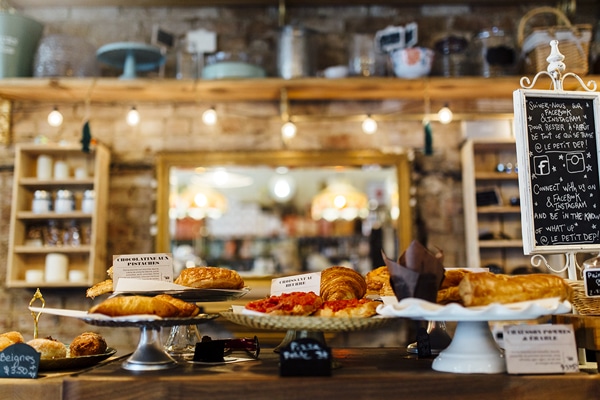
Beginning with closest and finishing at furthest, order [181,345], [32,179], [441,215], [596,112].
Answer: [181,345]
[596,112]
[32,179]
[441,215]

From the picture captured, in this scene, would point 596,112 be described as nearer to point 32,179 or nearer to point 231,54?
point 231,54

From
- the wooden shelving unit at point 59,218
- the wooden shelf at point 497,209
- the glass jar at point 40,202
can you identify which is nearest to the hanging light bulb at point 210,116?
the wooden shelving unit at point 59,218

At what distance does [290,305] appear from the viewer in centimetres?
153

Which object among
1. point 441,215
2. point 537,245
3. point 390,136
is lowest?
point 537,245

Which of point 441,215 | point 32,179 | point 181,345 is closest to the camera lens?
point 181,345

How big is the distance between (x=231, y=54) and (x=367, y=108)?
108 centimetres

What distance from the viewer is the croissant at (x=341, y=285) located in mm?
1783

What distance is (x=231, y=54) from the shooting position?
13.1 feet

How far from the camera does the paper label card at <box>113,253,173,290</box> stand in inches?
71.0

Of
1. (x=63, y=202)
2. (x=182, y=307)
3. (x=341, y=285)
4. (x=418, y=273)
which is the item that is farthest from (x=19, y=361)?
(x=63, y=202)

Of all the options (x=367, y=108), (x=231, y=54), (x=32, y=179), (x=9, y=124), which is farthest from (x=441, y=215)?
(x=9, y=124)

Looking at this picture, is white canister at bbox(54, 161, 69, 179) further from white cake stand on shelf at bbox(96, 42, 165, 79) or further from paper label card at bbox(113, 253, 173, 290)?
paper label card at bbox(113, 253, 173, 290)

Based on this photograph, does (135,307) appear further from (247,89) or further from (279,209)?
(279,209)

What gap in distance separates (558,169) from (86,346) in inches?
65.8
